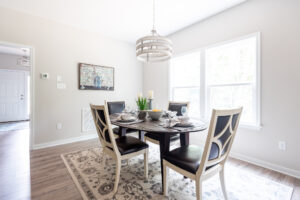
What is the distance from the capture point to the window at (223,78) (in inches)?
93.0

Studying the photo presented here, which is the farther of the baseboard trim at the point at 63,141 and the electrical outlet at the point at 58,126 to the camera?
the electrical outlet at the point at 58,126

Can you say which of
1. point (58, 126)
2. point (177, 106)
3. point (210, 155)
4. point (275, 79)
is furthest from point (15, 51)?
point (275, 79)

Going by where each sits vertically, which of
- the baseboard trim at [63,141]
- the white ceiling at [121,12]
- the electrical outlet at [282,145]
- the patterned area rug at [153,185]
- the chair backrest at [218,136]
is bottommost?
the patterned area rug at [153,185]

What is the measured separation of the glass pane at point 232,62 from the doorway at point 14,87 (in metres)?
6.11

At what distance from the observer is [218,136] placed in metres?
1.18

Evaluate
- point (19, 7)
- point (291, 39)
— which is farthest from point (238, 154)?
point (19, 7)

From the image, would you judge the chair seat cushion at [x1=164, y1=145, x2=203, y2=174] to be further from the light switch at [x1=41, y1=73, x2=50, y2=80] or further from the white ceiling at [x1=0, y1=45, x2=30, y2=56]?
the white ceiling at [x1=0, y1=45, x2=30, y2=56]

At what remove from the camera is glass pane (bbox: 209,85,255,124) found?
2406 millimetres

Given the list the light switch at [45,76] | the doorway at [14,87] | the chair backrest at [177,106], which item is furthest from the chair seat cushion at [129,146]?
the doorway at [14,87]

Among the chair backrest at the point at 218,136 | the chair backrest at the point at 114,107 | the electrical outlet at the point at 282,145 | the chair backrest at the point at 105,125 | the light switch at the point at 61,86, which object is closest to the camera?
the chair backrest at the point at 218,136

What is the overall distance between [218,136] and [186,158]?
381mm

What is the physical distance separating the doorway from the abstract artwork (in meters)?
3.23

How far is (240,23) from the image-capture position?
244cm

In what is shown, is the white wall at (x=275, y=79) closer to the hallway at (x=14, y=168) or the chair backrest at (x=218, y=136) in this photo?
the chair backrest at (x=218, y=136)
